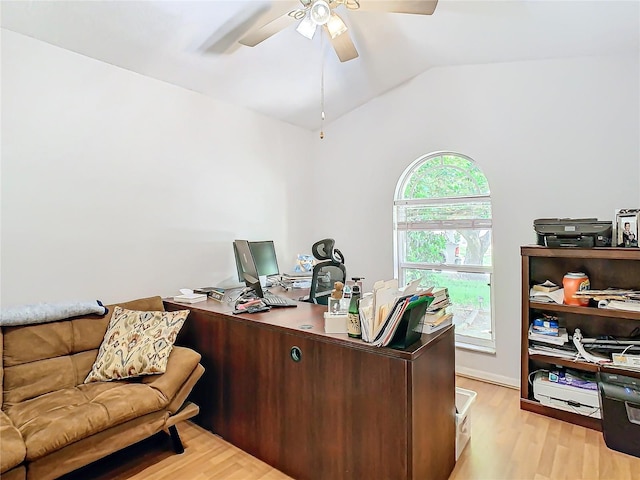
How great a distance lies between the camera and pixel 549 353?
8.66 feet

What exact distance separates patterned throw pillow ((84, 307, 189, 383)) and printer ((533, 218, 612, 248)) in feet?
8.43

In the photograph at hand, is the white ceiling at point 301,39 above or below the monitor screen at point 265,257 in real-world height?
above

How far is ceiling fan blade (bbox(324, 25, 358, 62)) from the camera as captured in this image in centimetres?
224

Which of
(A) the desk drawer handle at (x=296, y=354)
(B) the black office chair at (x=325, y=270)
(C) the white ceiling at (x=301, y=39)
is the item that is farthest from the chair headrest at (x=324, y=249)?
(C) the white ceiling at (x=301, y=39)

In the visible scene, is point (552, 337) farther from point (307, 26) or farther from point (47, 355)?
point (47, 355)

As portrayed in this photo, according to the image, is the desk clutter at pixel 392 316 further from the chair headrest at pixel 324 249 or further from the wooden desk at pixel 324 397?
the chair headrest at pixel 324 249

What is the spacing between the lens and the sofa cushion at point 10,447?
1.47m

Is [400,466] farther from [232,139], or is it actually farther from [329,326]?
[232,139]

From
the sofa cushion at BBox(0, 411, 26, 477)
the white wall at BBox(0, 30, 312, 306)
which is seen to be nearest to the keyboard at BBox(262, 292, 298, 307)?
the white wall at BBox(0, 30, 312, 306)

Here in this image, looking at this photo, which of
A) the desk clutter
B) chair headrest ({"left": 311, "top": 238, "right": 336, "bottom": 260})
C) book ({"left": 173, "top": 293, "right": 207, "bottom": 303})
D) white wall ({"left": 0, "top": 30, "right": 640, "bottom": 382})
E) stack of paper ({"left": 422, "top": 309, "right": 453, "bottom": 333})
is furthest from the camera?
book ({"left": 173, "top": 293, "right": 207, "bottom": 303})

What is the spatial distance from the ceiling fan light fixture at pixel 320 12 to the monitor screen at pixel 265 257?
1961 mm

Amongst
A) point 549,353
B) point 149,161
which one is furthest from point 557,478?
point 149,161

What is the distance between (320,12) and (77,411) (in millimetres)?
2349

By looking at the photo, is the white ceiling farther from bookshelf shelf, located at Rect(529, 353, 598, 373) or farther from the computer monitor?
bookshelf shelf, located at Rect(529, 353, 598, 373)
